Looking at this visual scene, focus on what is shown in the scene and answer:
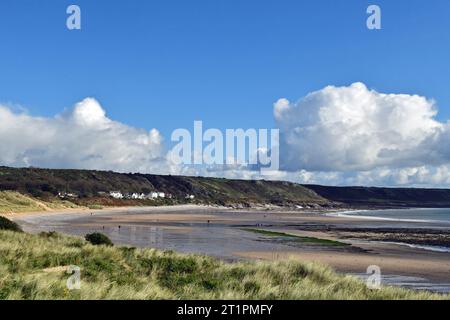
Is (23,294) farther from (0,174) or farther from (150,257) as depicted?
(0,174)

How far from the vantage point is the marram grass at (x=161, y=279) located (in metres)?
11.8

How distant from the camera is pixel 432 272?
2516 cm

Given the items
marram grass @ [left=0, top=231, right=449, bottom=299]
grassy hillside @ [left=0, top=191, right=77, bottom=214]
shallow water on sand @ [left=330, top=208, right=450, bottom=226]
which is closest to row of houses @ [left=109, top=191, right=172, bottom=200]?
grassy hillside @ [left=0, top=191, right=77, bottom=214]

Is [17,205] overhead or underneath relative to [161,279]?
overhead

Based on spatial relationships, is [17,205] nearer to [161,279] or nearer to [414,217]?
[414,217]

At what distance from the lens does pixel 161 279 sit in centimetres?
1569

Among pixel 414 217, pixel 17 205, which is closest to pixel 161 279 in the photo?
pixel 17 205

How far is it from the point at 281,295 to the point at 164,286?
334cm

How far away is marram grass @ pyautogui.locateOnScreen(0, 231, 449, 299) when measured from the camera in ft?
38.8

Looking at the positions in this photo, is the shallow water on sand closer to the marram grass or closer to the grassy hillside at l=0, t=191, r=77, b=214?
the grassy hillside at l=0, t=191, r=77, b=214

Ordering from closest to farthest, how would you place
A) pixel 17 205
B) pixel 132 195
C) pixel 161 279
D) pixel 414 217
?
1. pixel 161 279
2. pixel 17 205
3. pixel 414 217
4. pixel 132 195

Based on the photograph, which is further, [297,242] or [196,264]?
[297,242]

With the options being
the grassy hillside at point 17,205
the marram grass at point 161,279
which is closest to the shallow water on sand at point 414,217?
the grassy hillside at point 17,205
